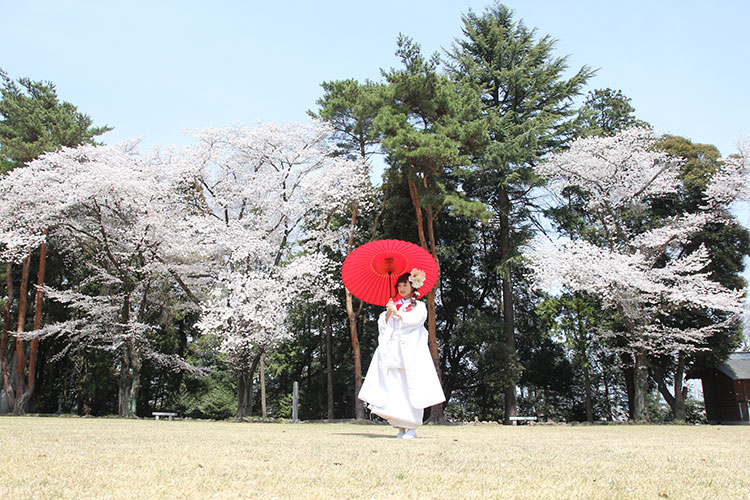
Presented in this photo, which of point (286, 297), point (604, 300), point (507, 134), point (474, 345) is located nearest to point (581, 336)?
point (604, 300)

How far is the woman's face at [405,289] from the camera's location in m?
7.39

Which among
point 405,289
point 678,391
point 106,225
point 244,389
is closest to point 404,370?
point 405,289

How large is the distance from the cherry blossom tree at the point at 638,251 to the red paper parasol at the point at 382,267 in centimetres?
1168

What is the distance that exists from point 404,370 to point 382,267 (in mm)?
1463

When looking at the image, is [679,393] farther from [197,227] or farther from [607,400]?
[197,227]

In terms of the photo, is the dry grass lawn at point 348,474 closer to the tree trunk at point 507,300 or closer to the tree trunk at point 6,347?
the tree trunk at point 507,300

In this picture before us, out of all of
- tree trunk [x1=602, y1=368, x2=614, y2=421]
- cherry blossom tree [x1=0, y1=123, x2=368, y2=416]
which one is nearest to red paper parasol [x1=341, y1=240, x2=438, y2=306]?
cherry blossom tree [x1=0, y1=123, x2=368, y2=416]

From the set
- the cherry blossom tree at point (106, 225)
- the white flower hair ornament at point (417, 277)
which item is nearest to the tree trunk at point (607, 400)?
the cherry blossom tree at point (106, 225)

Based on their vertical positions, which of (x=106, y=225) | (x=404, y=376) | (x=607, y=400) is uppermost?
(x=106, y=225)

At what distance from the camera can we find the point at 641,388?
18812mm

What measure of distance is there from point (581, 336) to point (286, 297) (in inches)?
432

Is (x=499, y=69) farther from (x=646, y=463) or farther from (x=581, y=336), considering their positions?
(x=646, y=463)

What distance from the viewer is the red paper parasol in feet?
25.0

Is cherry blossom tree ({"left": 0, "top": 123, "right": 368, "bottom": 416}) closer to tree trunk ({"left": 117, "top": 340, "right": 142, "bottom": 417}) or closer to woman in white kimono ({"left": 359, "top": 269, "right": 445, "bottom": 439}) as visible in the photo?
tree trunk ({"left": 117, "top": 340, "right": 142, "bottom": 417})
